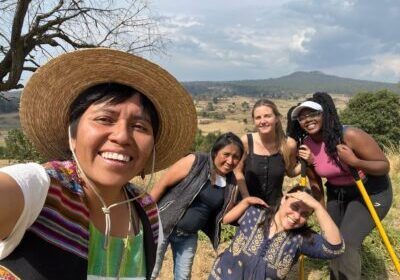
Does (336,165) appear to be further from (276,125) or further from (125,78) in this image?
(125,78)

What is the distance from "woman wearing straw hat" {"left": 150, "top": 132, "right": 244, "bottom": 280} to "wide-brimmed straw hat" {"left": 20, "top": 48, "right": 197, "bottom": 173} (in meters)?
1.57

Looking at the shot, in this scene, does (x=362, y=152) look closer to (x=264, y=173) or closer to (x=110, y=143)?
(x=264, y=173)

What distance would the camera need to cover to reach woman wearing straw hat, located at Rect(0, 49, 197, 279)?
1.00 meters

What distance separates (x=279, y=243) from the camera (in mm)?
2971

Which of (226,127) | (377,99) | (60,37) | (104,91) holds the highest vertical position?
(60,37)

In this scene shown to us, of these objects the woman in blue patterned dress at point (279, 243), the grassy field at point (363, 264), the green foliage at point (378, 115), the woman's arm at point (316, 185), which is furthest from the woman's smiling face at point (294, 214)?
the green foliage at point (378, 115)

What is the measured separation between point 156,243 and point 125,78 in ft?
1.94

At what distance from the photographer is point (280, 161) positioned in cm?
369

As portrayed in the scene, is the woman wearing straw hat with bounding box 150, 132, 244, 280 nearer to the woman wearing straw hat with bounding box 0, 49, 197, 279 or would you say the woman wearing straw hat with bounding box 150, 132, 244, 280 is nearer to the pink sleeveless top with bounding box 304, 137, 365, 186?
the pink sleeveless top with bounding box 304, 137, 365, 186

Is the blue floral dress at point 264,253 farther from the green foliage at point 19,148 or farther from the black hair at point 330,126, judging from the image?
the green foliage at point 19,148

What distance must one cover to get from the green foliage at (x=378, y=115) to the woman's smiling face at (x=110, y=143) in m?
30.8

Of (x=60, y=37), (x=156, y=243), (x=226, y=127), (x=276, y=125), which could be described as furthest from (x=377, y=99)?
(x=226, y=127)

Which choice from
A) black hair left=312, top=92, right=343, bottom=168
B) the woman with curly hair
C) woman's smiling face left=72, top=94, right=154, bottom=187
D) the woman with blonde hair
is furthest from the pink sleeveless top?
woman's smiling face left=72, top=94, right=154, bottom=187

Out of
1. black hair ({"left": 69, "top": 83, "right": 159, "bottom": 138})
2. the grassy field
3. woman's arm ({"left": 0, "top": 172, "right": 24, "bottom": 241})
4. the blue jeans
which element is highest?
black hair ({"left": 69, "top": 83, "right": 159, "bottom": 138})
